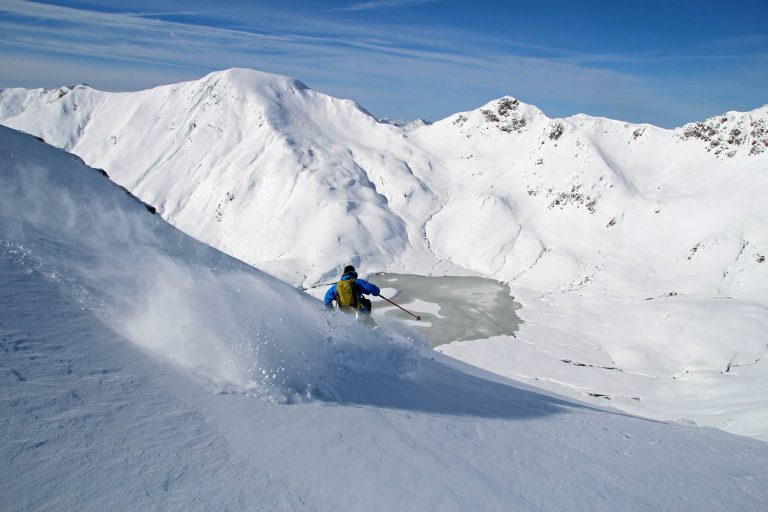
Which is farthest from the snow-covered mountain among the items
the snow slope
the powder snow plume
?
the powder snow plume

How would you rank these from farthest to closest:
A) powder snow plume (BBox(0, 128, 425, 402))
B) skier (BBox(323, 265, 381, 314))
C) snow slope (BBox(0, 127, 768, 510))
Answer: skier (BBox(323, 265, 381, 314))
powder snow plume (BBox(0, 128, 425, 402))
snow slope (BBox(0, 127, 768, 510))

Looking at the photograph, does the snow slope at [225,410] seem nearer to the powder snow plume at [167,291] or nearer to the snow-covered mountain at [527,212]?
the powder snow plume at [167,291]

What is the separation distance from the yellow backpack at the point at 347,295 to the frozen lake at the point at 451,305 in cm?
1521

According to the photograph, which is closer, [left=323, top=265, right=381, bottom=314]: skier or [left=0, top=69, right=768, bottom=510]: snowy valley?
[left=0, top=69, right=768, bottom=510]: snowy valley

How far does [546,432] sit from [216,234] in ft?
173

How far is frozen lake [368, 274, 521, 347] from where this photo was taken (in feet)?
95.2

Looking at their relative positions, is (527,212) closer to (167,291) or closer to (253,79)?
(167,291)

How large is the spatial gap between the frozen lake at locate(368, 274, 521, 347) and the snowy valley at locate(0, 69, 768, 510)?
147 cm

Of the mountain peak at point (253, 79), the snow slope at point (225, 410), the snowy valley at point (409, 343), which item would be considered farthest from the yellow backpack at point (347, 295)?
the mountain peak at point (253, 79)

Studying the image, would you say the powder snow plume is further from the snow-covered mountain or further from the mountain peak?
the mountain peak

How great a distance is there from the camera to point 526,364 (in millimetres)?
23719

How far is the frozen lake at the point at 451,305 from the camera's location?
29.0 m

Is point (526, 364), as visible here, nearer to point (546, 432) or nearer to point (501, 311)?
point (501, 311)

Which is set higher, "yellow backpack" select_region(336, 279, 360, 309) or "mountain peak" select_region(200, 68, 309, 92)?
"mountain peak" select_region(200, 68, 309, 92)
